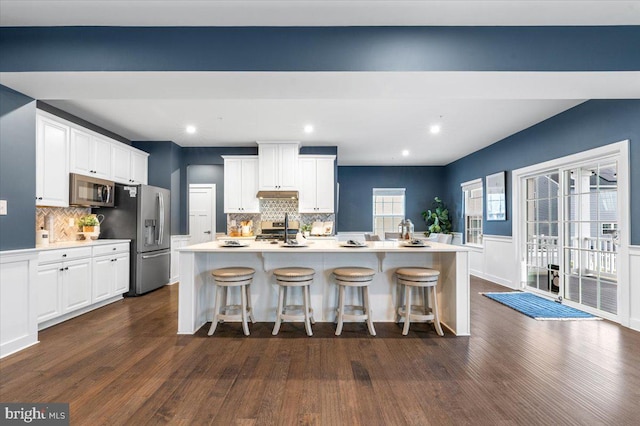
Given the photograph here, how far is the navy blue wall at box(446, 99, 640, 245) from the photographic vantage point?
346 centimetres

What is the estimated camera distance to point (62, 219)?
439cm

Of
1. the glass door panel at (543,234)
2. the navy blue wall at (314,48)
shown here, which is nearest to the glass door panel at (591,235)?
the glass door panel at (543,234)

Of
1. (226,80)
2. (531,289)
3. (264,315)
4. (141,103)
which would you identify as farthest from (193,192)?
(531,289)

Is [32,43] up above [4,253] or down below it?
above

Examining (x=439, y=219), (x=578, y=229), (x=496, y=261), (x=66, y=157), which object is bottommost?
(x=496, y=261)

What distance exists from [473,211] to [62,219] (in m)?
7.50

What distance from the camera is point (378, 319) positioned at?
3633 mm

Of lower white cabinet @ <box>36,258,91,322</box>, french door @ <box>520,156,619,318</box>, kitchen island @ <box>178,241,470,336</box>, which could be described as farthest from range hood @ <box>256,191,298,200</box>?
french door @ <box>520,156,619,318</box>

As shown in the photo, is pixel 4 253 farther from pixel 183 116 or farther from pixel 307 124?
pixel 307 124

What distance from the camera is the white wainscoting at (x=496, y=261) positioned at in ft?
18.1

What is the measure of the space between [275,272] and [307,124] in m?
2.58

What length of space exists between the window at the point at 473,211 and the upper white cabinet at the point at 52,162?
701cm

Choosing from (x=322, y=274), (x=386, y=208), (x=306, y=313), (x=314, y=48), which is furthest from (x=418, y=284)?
(x=386, y=208)

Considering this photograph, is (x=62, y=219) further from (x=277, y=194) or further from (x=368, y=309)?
(x=368, y=309)
